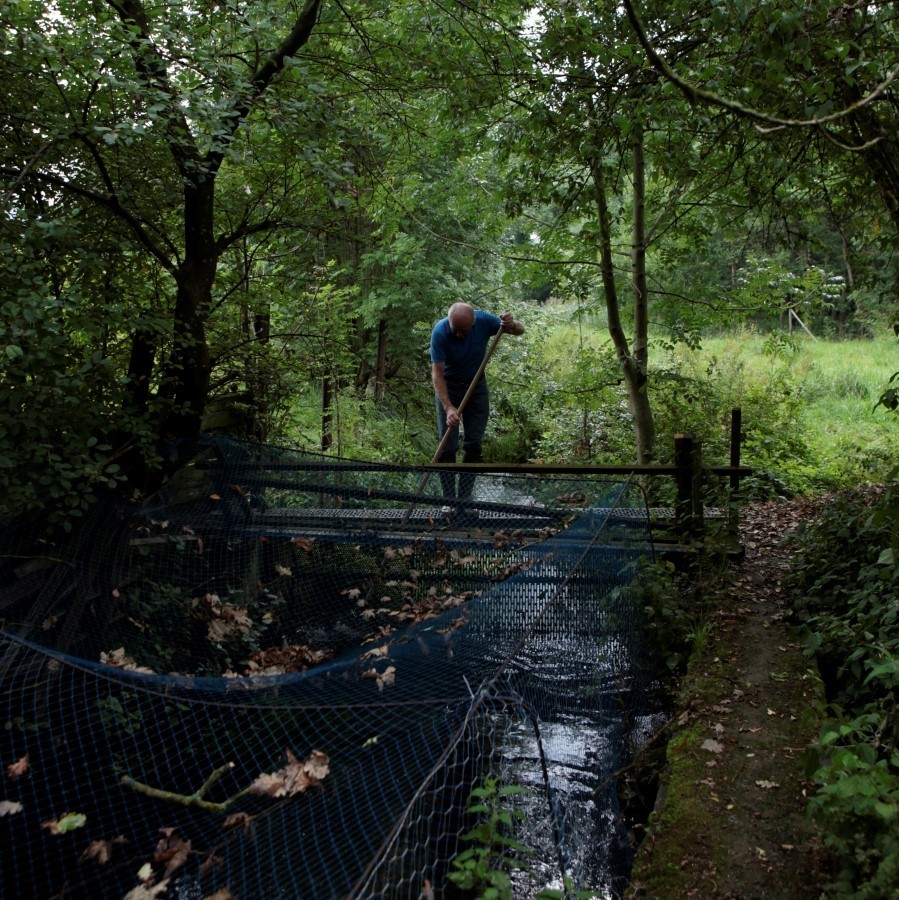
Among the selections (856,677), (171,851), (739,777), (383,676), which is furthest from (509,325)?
(171,851)

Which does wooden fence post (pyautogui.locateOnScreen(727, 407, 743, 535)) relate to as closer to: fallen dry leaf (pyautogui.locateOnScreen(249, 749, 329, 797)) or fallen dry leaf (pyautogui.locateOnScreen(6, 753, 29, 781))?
fallen dry leaf (pyautogui.locateOnScreen(249, 749, 329, 797))

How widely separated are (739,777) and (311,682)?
1726 millimetres

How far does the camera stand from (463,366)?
7137mm

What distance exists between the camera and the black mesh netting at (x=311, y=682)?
89.8 inches

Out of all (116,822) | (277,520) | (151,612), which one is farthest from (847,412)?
(116,822)

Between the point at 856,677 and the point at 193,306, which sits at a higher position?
the point at 193,306

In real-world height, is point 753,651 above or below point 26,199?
below

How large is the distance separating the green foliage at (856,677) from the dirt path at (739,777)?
16cm

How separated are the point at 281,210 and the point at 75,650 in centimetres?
338

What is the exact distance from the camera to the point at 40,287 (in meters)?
3.56

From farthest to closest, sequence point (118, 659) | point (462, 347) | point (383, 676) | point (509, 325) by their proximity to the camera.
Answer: point (462, 347) → point (509, 325) → point (118, 659) → point (383, 676)

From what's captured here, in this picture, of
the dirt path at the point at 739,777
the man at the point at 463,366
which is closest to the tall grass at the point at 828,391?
the man at the point at 463,366

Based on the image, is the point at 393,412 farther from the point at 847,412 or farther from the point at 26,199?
the point at 26,199

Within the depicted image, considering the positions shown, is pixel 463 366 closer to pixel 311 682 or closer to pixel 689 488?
pixel 689 488
